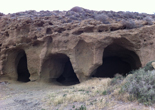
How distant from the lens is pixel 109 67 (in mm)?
15039

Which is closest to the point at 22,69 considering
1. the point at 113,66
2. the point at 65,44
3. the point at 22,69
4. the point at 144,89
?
the point at 22,69

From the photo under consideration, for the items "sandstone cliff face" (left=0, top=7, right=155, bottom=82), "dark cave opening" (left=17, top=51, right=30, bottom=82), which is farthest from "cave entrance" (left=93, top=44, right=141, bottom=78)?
"dark cave opening" (left=17, top=51, right=30, bottom=82)

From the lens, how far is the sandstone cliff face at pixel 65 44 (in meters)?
9.47

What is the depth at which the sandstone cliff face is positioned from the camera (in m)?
9.47

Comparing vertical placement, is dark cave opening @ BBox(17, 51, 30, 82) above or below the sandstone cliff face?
below

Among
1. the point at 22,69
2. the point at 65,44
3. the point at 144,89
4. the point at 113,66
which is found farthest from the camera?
the point at 113,66

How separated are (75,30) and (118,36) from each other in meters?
2.93

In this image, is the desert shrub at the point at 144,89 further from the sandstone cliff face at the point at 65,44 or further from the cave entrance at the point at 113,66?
the cave entrance at the point at 113,66

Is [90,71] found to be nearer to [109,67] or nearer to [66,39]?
[66,39]

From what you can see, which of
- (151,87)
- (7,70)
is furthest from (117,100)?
(7,70)

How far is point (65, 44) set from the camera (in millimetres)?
10289

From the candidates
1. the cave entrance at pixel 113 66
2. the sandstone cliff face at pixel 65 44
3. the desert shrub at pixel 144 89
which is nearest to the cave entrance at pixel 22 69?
the sandstone cliff face at pixel 65 44

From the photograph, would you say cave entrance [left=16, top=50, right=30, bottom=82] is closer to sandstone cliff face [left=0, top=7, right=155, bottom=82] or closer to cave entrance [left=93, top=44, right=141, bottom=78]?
sandstone cliff face [left=0, top=7, right=155, bottom=82]

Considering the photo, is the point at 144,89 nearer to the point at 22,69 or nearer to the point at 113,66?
the point at 113,66
